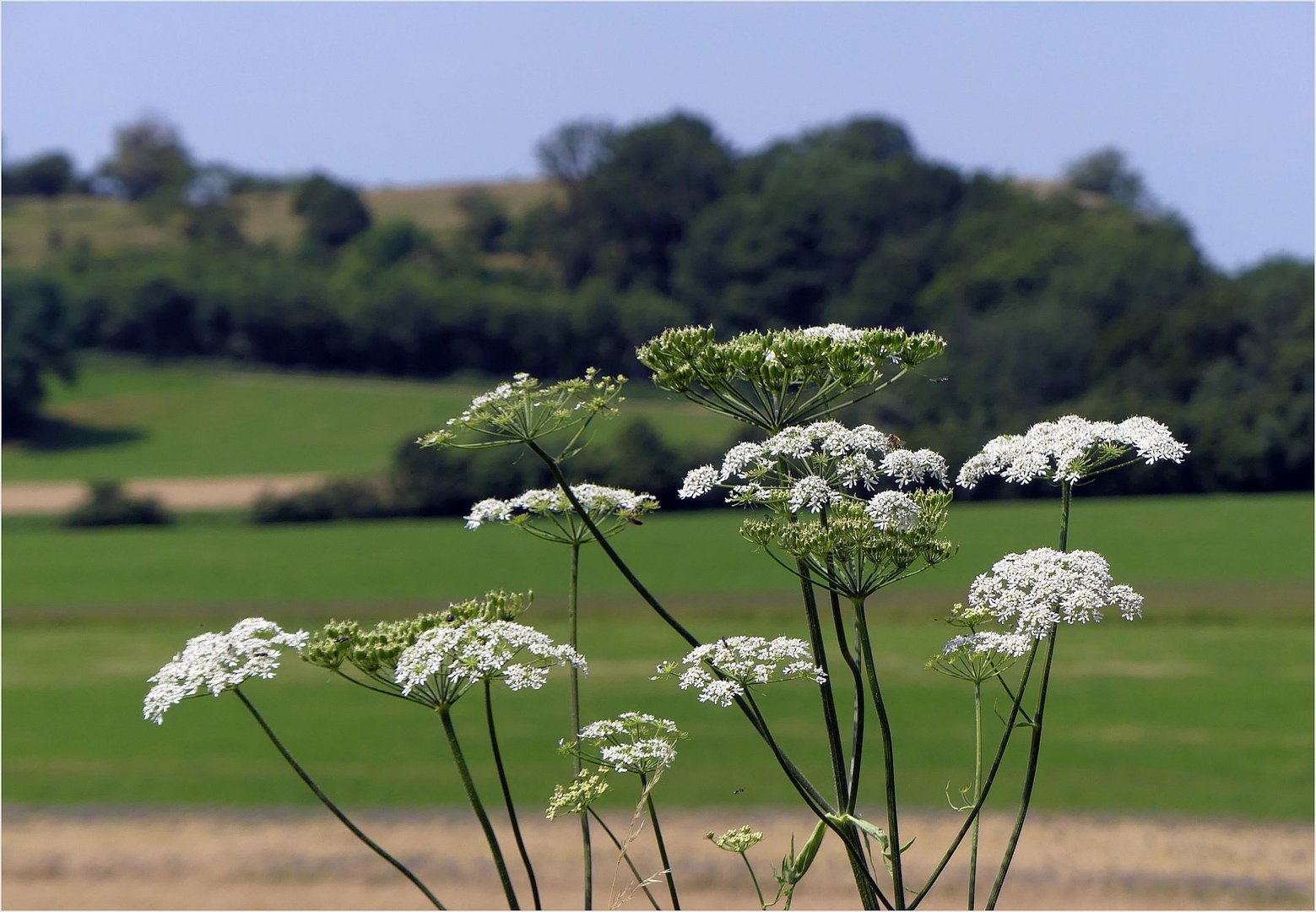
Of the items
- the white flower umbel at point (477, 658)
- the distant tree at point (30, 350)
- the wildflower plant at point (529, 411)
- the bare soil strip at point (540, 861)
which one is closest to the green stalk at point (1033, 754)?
the white flower umbel at point (477, 658)

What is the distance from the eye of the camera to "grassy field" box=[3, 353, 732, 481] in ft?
233

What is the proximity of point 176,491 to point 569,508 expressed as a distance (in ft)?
217

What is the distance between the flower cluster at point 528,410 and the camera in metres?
3.78

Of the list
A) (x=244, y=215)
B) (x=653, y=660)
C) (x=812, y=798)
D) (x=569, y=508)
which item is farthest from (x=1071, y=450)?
(x=244, y=215)

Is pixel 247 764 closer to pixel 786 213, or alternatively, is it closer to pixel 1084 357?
pixel 1084 357

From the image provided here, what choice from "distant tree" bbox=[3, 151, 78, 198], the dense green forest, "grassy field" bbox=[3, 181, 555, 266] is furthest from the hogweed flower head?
"distant tree" bbox=[3, 151, 78, 198]

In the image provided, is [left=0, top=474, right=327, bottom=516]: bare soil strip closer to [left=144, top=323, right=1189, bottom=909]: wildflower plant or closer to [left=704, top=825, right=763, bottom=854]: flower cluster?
[left=144, top=323, right=1189, bottom=909]: wildflower plant

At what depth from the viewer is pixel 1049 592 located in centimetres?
365

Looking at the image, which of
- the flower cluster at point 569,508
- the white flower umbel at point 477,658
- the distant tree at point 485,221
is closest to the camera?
the white flower umbel at point 477,658

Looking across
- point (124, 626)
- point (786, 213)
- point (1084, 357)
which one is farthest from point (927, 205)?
point (124, 626)

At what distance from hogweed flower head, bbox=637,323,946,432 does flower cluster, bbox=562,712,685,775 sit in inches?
38.5

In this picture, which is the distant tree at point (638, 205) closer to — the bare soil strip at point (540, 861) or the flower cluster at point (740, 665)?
the bare soil strip at point (540, 861)

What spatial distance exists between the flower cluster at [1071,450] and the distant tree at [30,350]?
77.5m

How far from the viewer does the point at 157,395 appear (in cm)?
8450
